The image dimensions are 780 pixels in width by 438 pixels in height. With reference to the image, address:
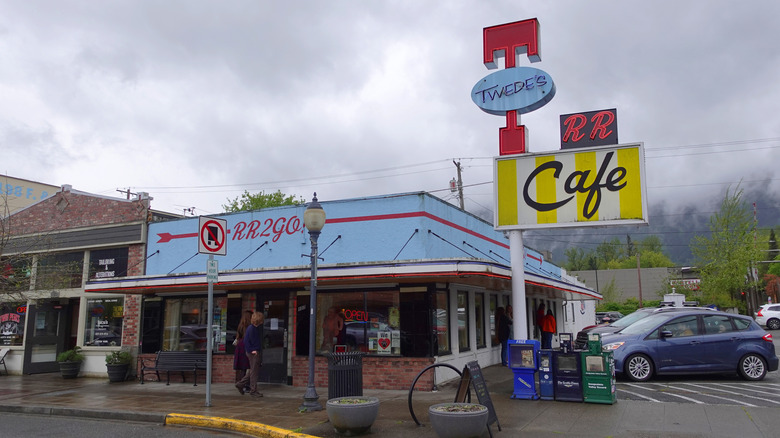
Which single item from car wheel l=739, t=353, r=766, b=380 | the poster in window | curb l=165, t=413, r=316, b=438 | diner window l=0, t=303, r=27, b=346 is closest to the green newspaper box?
the poster in window

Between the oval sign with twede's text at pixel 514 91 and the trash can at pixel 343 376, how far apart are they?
6.36 m

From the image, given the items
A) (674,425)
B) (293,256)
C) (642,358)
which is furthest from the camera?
(293,256)

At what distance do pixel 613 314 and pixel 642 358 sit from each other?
1397 inches

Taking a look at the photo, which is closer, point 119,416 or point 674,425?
point 674,425

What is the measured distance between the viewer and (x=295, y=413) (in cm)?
1000

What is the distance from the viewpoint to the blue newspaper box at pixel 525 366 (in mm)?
10430

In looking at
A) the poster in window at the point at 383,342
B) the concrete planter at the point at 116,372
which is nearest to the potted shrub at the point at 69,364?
the concrete planter at the point at 116,372

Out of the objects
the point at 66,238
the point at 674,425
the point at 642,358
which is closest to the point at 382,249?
the point at 642,358

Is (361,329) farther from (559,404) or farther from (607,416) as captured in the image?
(607,416)

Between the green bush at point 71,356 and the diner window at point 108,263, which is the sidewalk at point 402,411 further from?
the diner window at point 108,263

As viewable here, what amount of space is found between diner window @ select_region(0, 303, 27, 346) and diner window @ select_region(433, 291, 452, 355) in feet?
46.5

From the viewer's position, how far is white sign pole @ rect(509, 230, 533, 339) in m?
12.0

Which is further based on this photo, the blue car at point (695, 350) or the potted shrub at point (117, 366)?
the potted shrub at point (117, 366)

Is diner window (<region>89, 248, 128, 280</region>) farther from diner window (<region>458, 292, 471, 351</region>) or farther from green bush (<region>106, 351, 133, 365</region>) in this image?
diner window (<region>458, 292, 471, 351</region>)
